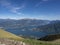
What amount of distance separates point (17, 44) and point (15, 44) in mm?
261

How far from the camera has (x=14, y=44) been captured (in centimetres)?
1983

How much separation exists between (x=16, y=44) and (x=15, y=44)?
0.43 feet

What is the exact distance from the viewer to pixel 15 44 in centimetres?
1988

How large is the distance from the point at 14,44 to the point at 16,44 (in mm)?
263

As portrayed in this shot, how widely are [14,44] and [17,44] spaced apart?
1.29 feet

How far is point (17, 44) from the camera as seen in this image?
19.9 m

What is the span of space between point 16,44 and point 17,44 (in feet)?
0.43
